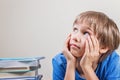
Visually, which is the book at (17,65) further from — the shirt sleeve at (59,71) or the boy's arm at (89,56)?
the boy's arm at (89,56)

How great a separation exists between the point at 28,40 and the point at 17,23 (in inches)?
4.7

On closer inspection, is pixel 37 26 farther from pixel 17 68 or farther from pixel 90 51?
pixel 90 51

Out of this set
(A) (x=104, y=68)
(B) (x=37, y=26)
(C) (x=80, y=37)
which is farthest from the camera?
(B) (x=37, y=26)

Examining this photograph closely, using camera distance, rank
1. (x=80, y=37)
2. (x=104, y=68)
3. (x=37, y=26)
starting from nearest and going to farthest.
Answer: (x=80, y=37) → (x=104, y=68) → (x=37, y=26)

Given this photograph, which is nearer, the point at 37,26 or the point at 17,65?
the point at 17,65

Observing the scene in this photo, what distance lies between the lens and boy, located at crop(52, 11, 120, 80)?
93cm

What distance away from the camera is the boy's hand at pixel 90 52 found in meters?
0.92

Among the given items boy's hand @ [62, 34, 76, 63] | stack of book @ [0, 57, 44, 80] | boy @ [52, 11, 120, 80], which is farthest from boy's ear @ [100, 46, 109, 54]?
stack of book @ [0, 57, 44, 80]

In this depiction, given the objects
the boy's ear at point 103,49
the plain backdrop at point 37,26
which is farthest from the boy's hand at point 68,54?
the plain backdrop at point 37,26

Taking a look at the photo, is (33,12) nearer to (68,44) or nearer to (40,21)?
(40,21)

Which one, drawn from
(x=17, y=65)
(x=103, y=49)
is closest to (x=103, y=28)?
(x=103, y=49)

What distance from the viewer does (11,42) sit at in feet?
4.46

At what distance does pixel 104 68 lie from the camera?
1.04m

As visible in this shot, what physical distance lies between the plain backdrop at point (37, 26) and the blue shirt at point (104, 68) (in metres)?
0.27
